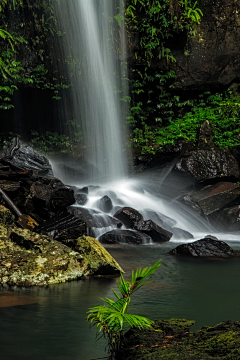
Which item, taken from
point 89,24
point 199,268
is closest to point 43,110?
point 89,24

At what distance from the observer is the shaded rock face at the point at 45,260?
5359 millimetres

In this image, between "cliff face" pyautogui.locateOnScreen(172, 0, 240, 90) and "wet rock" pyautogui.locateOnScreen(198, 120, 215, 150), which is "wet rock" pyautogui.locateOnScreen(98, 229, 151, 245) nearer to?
"wet rock" pyautogui.locateOnScreen(198, 120, 215, 150)

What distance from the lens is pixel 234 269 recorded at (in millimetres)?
6613

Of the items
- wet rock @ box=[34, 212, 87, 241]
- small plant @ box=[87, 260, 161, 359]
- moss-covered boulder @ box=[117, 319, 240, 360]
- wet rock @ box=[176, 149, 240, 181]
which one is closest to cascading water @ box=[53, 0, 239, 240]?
wet rock @ box=[176, 149, 240, 181]

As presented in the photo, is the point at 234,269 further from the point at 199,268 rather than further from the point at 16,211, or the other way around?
the point at 16,211

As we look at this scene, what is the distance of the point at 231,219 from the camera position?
42.1 feet

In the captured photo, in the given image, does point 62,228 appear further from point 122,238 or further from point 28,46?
point 28,46

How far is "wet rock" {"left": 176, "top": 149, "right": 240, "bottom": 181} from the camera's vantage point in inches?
554

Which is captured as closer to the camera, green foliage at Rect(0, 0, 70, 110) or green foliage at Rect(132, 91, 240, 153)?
green foliage at Rect(132, 91, 240, 153)

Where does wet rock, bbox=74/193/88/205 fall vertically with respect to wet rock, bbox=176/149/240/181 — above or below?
below

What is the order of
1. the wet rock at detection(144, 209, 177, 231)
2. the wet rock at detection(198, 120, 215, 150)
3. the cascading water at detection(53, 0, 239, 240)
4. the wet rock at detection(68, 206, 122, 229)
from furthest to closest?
the cascading water at detection(53, 0, 239, 240)
the wet rock at detection(198, 120, 215, 150)
the wet rock at detection(144, 209, 177, 231)
the wet rock at detection(68, 206, 122, 229)

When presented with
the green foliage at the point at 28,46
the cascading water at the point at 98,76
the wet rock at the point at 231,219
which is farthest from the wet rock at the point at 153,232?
the green foliage at the point at 28,46

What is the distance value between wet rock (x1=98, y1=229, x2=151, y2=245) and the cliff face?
42.1 feet

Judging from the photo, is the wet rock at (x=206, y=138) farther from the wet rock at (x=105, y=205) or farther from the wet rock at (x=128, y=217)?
the wet rock at (x=128, y=217)
